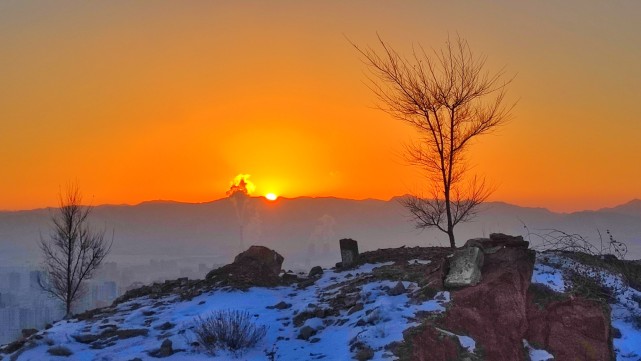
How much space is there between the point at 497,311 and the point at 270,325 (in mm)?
4431

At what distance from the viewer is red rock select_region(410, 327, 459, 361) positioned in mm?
7594

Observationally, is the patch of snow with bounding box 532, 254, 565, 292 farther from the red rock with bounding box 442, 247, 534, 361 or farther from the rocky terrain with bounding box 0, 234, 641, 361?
the red rock with bounding box 442, 247, 534, 361

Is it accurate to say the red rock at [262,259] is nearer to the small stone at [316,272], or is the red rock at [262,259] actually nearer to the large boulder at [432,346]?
the small stone at [316,272]

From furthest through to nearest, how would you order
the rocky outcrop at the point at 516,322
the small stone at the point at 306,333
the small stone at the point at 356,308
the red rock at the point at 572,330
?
1. the small stone at the point at 356,308
2. the small stone at the point at 306,333
3. the red rock at the point at 572,330
4. the rocky outcrop at the point at 516,322

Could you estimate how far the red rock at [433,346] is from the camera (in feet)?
24.9

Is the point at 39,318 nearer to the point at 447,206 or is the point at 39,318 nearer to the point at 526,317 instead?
the point at 447,206

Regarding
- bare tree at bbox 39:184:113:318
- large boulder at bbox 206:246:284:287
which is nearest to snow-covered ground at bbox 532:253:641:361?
large boulder at bbox 206:246:284:287

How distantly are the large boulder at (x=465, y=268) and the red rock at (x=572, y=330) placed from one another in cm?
111

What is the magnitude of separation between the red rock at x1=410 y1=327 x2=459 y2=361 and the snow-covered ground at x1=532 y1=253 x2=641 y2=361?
3.19m

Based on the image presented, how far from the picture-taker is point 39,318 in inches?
3396

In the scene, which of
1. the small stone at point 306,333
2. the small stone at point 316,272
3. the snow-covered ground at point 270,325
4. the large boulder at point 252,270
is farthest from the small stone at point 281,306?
the small stone at point 316,272

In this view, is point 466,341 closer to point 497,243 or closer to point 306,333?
point 306,333

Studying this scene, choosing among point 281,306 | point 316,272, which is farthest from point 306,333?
point 316,272

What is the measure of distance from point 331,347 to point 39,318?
9459cm
